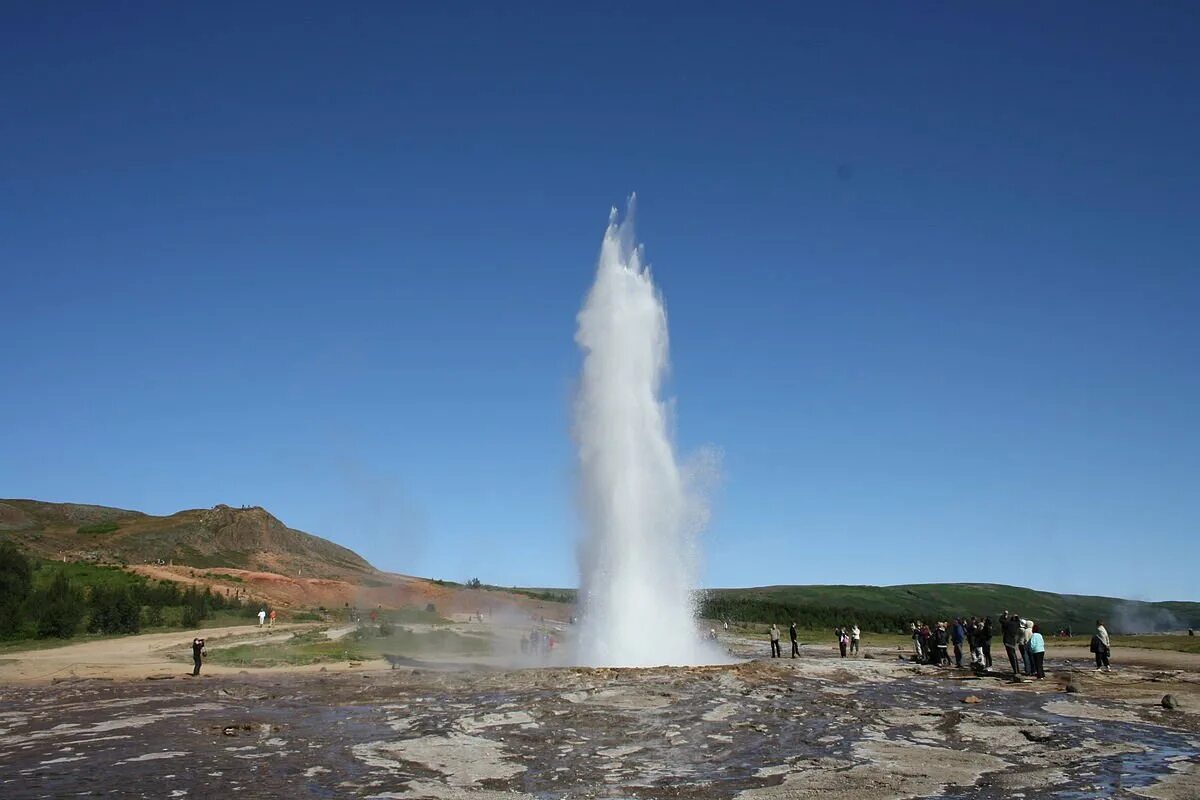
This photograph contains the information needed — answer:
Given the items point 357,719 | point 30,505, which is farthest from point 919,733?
point 30,505

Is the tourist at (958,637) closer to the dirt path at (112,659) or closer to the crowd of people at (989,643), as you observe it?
the crowd of people at (989,643)

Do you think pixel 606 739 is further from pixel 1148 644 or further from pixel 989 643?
pixel 1148 644

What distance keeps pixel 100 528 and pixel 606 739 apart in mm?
90510

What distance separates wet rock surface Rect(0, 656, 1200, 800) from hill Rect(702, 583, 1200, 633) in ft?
233

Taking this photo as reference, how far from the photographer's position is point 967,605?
153m

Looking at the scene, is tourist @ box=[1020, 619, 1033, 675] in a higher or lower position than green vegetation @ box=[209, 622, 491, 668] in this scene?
higher

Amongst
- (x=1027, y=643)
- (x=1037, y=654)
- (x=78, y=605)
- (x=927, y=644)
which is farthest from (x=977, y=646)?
(x=78, y=605)

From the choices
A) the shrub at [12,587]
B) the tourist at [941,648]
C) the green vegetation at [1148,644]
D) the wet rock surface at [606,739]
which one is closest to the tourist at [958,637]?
the tourist at [941,648]

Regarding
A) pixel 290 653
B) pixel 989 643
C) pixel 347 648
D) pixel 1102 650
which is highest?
pixel 989 643

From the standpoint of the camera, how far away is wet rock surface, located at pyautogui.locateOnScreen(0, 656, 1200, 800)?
38.2ft

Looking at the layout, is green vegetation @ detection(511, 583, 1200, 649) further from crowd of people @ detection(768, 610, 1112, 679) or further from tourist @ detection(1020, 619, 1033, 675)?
tourist @ detection(1020, 619, 1033, 675)

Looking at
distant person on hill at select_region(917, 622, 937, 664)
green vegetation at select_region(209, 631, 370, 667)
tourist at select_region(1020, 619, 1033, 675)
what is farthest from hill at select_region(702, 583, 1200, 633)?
tourist at select_region(1020, 619, 1033, 675)

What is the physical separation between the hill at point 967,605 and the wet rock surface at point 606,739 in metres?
70.9

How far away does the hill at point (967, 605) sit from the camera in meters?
105
